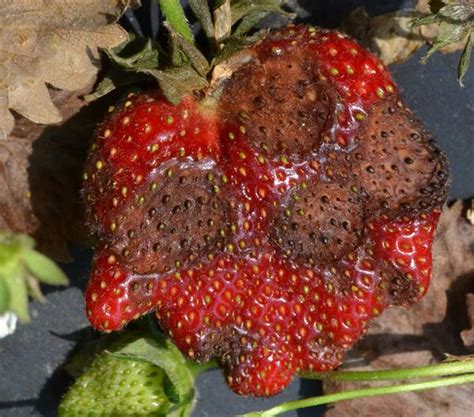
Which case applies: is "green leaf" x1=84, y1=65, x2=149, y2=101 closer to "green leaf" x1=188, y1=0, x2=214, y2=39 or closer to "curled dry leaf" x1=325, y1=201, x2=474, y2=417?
"green leaf" x1=188, y1=0, x2=214, y2=39

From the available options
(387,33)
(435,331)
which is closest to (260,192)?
(387,33)

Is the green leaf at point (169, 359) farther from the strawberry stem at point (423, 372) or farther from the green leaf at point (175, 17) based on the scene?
the green leaf at point (175, 17)

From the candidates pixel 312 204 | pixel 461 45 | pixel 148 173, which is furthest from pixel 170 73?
pixel 461 45

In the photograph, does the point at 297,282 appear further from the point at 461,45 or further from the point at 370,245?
the point at 461,45

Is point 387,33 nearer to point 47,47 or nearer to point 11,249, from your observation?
point 47,47

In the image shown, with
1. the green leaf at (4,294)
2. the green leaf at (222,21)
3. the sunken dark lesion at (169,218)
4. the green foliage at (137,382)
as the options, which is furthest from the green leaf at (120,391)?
the green leaf at (4,294)

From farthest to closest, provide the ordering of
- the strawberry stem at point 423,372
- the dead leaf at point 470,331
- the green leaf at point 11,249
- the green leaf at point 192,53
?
the dead leaf at point 470,331 < the strawberry stem at point 423,372 < the green leaf at point 192,53 < the green leaf at point 11,249
